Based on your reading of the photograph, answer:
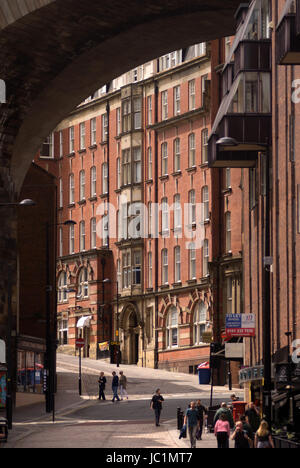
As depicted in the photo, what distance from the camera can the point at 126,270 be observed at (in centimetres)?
11306

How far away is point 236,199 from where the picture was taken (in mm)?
92438

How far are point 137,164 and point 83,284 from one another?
1326 centimetres

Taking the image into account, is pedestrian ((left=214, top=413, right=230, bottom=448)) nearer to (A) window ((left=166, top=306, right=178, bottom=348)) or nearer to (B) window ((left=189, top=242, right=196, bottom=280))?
(B) window ((left=189, top=242, right=196, bottom=280))

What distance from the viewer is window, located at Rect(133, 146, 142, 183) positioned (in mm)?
111750

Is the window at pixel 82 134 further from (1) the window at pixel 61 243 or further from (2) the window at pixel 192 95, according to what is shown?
(2) the window at pixel 192 95

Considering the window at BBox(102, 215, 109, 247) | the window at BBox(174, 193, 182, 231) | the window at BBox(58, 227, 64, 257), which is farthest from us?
the window at BBox(58, 227, 64, 257)

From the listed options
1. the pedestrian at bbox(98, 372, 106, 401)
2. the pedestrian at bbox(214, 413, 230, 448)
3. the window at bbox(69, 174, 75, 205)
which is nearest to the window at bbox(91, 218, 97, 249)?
the window at bbox(69, 174, 75, 205)

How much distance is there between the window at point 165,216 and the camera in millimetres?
106688

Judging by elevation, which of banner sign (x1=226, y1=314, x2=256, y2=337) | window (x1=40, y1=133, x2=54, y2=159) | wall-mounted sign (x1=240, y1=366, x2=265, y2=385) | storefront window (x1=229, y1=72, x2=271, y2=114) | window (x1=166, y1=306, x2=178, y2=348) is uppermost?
window (x1=40, y1=133, x2=54, y2=159)

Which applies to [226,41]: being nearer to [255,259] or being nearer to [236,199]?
[236,199]

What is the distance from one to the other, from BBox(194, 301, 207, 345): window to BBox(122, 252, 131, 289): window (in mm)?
11698

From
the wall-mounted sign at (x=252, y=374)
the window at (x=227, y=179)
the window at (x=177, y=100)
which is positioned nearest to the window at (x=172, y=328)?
the window at (x=227, y=179)

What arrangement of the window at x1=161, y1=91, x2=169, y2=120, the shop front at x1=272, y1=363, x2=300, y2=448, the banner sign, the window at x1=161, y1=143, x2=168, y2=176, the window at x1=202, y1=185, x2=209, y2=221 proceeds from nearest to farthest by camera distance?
the shop front at x1=272, y1=363, x2=300, y2=448, the banner sign, the window at x1=202, y1=185, x2=209, y2=221, the window at x1=161, y1=91, x2=169, y2=120, the window at x1=161, y1=143, x2=168, y2=176

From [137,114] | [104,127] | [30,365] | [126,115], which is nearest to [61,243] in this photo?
[104,127]
